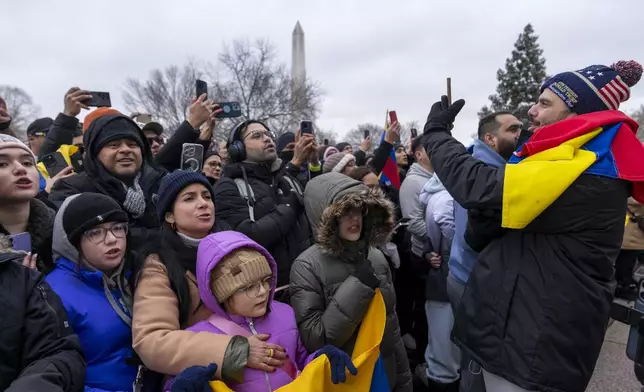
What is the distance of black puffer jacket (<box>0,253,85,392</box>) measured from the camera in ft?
4.72

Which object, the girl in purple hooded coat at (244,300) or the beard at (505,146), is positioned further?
the beard at (505,146)

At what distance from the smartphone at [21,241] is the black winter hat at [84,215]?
256 millimetres

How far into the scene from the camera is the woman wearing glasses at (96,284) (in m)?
1.74

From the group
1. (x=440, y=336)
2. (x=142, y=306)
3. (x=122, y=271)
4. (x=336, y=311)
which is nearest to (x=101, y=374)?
(x=142, y=306)

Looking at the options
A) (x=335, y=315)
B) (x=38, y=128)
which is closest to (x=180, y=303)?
(x=335, y=315)

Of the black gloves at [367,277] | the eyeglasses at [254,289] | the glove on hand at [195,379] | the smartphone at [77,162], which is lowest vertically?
the glove on hand at [195,379]

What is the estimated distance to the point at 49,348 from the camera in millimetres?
1510

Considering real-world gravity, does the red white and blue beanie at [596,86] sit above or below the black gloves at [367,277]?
above

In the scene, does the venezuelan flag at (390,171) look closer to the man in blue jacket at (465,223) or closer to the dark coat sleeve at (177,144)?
the man in blue jacket at (465,223)

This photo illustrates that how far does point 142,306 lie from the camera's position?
5.80 ft

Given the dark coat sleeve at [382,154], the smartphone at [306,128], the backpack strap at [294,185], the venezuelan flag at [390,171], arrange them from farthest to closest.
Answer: the venezuelan flag at [390,171]
the dark coat sleeve at [382,154]
the smartphone at [306,128]
the backpack strap at [294,185]

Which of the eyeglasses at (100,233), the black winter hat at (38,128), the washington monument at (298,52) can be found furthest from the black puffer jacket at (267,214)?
the washington monument at (298,52)

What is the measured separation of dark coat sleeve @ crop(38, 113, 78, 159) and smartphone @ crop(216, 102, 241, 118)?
3.51 feet

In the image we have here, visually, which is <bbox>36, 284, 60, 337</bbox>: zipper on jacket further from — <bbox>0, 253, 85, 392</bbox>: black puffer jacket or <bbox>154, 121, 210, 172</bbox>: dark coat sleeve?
<bbox>154, 121, 210, 172</bbox>: dark coat sleeve
